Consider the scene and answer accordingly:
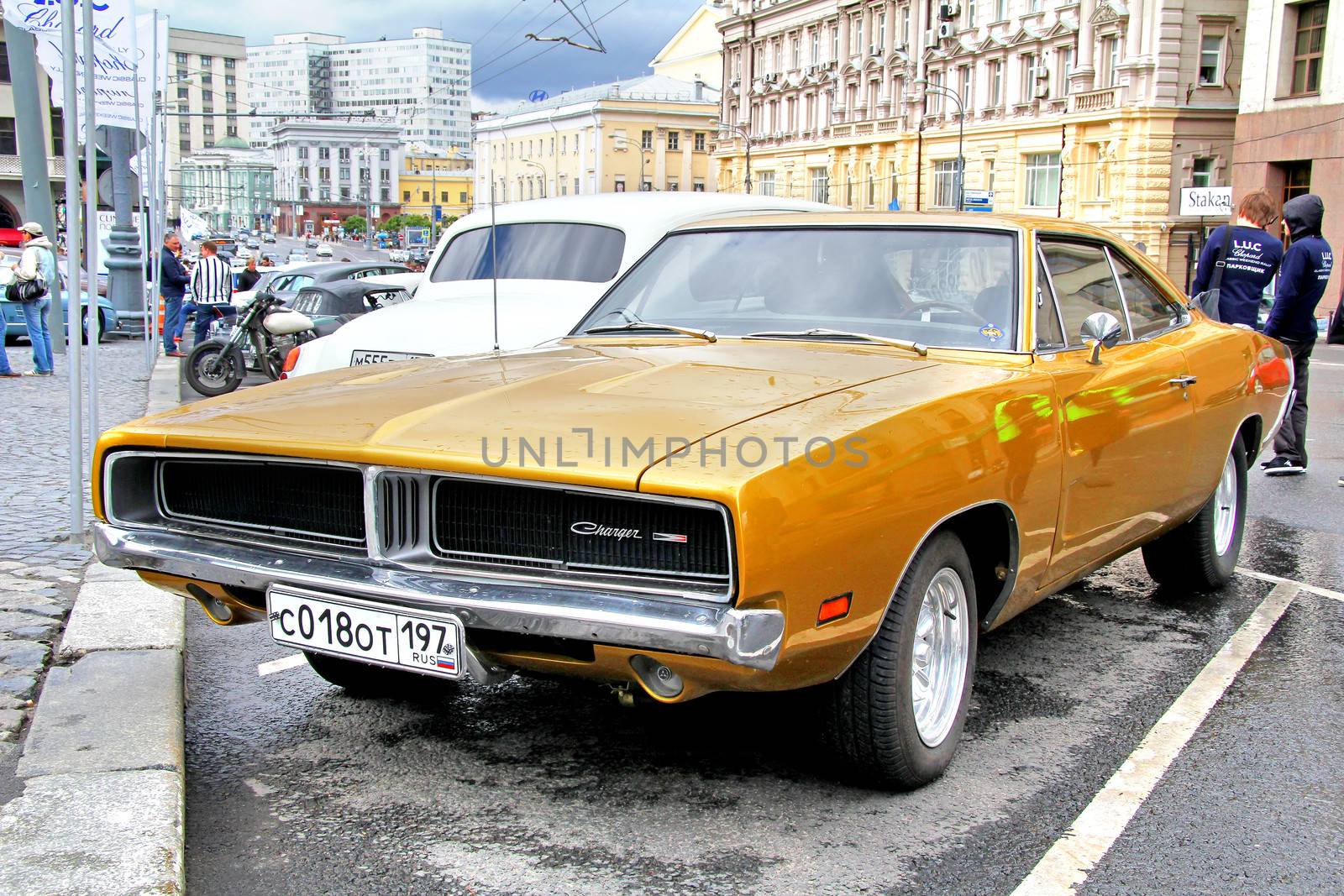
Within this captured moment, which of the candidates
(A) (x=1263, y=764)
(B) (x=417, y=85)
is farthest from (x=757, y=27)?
(A) (x=1263, y=764)

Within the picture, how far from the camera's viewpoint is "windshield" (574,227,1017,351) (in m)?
4.40

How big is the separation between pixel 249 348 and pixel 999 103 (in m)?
49.9

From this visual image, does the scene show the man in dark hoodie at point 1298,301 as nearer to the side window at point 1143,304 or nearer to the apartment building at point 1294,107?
the side window at point 1143,304

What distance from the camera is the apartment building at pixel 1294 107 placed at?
116 feet

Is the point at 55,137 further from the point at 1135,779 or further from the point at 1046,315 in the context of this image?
the point at 1135,779

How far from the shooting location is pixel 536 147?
100750 millimetres

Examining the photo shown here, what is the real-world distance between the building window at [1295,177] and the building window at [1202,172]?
39.6 feet

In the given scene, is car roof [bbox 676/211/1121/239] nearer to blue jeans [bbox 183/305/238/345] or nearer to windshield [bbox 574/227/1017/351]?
windshield [bbox 574/227/1017/351]

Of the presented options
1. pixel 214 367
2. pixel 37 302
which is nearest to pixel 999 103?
pixel 214 367

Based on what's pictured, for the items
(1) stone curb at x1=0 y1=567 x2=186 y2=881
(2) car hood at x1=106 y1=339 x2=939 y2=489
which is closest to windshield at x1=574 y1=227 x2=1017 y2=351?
(2) car hood at x1=106 y1=339 x2=939 y2=489

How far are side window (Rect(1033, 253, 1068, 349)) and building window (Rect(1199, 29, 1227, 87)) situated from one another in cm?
5059

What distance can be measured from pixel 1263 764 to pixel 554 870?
209cm

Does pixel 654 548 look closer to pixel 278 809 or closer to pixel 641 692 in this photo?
pixel 641 692

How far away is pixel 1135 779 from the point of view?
12.1ft
